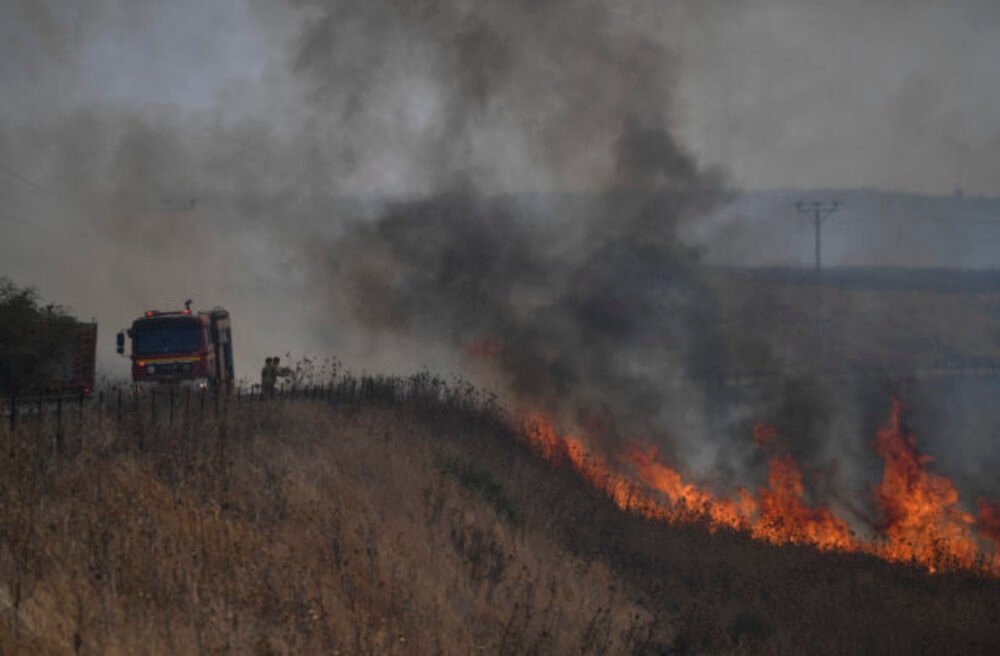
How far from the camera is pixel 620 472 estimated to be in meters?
25.4

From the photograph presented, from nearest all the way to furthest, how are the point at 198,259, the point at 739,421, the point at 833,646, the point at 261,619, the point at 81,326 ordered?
the point at 261,619, the point at 833,646, the point at 81,326, the point at 739,421, the point at 198,259

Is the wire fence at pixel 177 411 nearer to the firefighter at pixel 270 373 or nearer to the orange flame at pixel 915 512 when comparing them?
the firefighter at pixel 270 373

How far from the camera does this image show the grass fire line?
2130 centimetres

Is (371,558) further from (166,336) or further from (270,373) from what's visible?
(166,336)

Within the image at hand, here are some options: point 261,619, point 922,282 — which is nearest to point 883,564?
point 261,619

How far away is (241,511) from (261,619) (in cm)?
295

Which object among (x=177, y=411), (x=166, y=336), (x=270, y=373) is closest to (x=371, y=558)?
(x=177, y=411)

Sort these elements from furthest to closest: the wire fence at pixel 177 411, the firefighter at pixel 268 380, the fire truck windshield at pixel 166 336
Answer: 1. the fire truck windshield at pixel 166 336
2. the firefighter at pixel 268 380
3. the wire fence at pixel 177 411

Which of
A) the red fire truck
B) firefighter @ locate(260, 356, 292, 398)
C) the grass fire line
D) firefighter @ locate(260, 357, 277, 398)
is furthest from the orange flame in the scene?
the red fire truck

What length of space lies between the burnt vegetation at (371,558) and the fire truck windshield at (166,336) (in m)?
5.27

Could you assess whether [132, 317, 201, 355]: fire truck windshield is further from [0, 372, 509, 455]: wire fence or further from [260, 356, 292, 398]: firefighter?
[260, 356, 292, 398]: firefighter

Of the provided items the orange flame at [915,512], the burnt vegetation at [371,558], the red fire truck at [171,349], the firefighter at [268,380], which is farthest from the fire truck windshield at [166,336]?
the orange flame at [915,512]

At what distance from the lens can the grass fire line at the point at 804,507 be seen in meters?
21.3

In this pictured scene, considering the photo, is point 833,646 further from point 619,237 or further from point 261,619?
point 619,237
